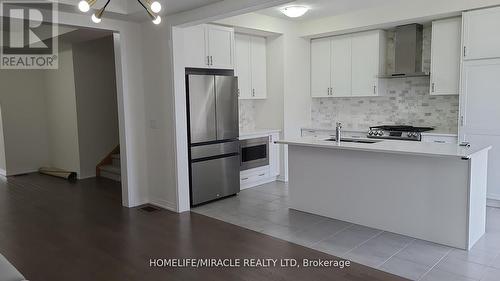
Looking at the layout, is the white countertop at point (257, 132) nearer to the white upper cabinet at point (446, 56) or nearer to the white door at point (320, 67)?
the white door at point (320, 67)

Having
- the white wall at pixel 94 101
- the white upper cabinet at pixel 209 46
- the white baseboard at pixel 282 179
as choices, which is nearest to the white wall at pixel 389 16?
the white upper cabinet at pixel 209 46

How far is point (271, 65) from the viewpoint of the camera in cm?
640

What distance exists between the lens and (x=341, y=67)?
6293 mm

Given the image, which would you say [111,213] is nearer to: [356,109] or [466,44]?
[356,109]

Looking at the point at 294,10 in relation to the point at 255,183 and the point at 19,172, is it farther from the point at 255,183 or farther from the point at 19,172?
the point at 19,172

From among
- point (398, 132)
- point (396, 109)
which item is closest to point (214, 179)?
point (398, 132)

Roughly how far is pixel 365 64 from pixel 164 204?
3728 millimetres

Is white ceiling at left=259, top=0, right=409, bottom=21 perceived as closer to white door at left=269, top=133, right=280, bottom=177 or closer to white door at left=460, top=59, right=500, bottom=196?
white door at left=460, top=59, right=500, bottom=196

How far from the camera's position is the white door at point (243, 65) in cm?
602

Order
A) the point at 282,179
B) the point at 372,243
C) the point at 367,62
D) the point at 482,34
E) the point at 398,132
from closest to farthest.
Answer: the point at 372,243 < the point at 482,34 < the point at 398,132 < the point at 367,62 < the point at 282,179

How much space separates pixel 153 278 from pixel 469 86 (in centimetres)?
434

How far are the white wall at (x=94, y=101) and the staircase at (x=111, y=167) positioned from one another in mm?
83

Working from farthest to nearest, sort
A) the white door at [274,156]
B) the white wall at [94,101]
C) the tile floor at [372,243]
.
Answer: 1. the white wall at [94,101]
2. the white door at [274,156]
3. the tile floor at [372,243]

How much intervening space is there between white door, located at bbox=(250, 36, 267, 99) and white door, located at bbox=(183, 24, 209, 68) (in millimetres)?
1330
